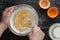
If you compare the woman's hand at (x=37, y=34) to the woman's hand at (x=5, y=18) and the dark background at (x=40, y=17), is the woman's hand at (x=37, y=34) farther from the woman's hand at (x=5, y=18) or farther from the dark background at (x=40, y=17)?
the woman's hand at (x=5, y=18)

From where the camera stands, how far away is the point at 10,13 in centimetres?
165

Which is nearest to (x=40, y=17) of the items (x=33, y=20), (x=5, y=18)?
(x=33, y=20)

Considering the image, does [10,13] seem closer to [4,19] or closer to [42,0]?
[4,19]

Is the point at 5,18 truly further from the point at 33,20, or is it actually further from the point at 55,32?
the point at 55,32

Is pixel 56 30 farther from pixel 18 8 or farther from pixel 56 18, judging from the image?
pixel 18 8

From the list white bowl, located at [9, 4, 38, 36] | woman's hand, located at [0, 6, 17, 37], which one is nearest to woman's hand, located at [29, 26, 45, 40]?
white bowl, located at [9, 4, 38, 36]

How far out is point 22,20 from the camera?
163 cm

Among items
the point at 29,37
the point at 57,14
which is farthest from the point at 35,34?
the point at 57,14

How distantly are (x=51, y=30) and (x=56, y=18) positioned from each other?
6 centimetres

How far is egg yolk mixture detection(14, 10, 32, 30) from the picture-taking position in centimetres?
163

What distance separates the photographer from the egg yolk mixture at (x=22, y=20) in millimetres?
1629

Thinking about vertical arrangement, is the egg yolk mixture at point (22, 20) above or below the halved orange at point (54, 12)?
below

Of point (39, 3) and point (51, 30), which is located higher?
point (39, 3)

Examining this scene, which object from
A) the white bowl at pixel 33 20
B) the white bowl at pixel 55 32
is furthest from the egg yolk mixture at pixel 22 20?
the white bowl at pixel 55 32
